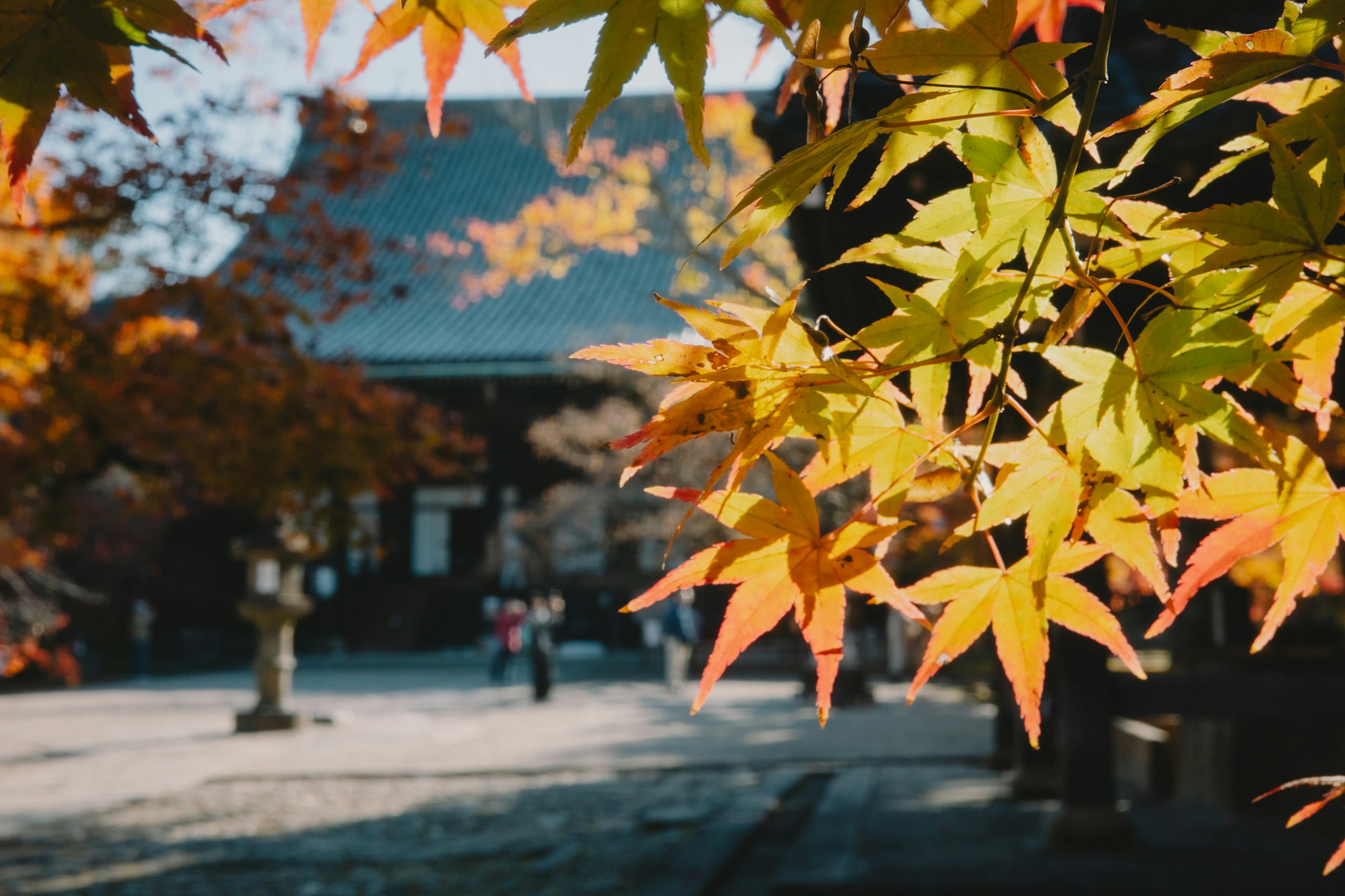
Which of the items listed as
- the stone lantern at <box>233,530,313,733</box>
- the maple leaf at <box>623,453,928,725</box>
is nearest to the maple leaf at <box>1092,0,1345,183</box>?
the maple leaf at <box>623,453,928,725</box>

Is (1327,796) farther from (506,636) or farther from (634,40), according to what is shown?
(506,636)

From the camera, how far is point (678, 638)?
14328mm

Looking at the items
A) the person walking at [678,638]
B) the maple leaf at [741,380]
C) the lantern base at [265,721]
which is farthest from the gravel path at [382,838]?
the person walking at [678,638]

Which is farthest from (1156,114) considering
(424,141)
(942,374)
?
(424,141)

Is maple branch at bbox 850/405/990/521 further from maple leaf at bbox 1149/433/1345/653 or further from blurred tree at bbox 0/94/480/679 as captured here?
blurred tree at bbox 0/94/480/679

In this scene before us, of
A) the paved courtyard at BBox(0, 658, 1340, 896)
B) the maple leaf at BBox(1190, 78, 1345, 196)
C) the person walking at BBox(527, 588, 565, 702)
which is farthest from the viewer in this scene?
the person walking at BBox(527, 588, 565, 702)

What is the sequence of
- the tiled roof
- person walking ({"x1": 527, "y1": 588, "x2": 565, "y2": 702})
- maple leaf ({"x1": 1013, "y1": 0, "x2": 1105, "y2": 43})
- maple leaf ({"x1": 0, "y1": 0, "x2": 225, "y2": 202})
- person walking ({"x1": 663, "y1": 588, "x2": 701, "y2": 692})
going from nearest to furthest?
maple leaf ({"x1": 0, "y1": 0, "x2": 225, "y2": 202}) → maple leaf ({"x1": 1013, "y1": 0, "x2": 1105, "y2": 43}) → person walking ({"x1": 527, "y1": 588, "x2": 565, "y2": 702}) → person walking ({"x1": 663, "y1": 588, "x2": 701, "y2": 692}) → the tiled roof

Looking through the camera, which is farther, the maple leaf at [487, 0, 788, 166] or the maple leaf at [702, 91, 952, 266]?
the maple leaf at [487, 0, 788, 166]

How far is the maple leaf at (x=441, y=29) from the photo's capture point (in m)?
1.19

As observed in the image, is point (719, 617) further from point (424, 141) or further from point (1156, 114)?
point (1156, 114)

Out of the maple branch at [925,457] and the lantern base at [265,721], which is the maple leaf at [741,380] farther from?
the lantern base at [265,721]

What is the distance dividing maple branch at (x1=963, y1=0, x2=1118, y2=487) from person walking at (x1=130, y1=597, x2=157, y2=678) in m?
18.6

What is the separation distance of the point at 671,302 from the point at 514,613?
15.1 m

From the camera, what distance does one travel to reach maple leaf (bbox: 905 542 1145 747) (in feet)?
2.90
